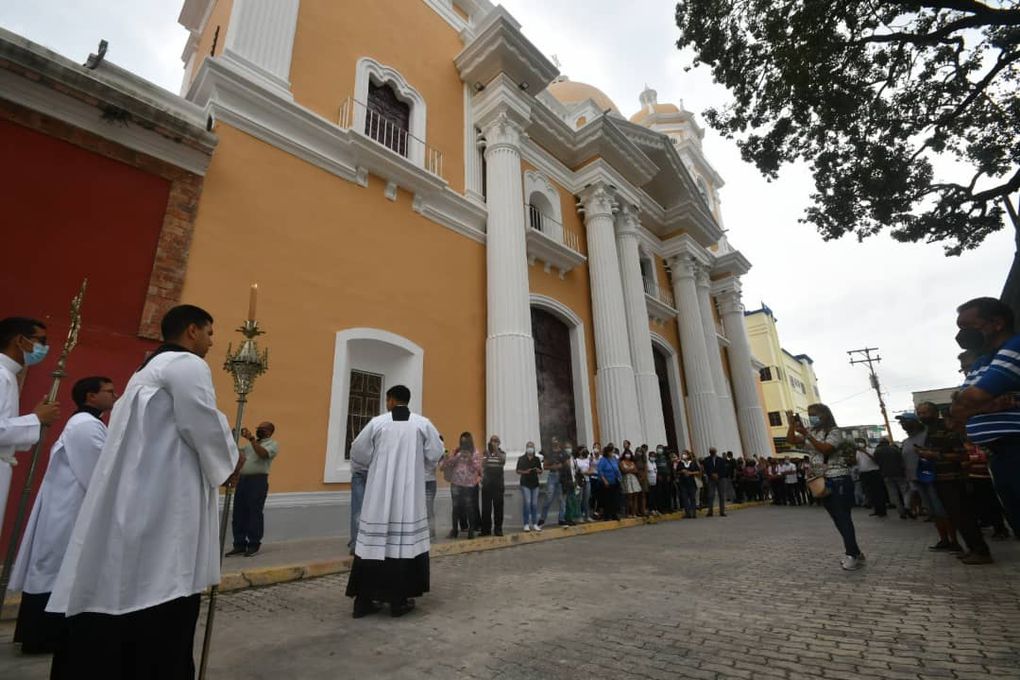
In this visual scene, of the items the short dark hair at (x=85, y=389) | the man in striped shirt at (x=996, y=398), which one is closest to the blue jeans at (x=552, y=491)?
the man in striped shirt at (x=996, y=398)

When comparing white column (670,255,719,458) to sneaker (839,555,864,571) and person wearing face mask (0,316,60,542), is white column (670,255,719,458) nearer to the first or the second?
sneaker (839,555,864,571)

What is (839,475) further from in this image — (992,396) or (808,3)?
(808,3)

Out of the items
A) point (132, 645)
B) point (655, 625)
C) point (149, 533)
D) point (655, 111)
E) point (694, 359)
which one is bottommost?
point (655, 625)

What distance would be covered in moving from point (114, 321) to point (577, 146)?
13.3m

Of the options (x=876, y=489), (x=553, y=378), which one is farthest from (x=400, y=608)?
(x=876, y=489)

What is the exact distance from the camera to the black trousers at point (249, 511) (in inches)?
227

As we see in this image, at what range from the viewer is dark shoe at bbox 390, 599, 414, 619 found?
3.35m

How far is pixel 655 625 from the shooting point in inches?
113

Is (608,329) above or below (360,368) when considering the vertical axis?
above

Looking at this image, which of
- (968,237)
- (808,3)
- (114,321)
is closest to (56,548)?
(114,321)

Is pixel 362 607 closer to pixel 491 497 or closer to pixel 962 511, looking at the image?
pixel 491 497

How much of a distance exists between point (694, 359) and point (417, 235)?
12313 millimetres

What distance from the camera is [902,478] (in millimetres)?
9547

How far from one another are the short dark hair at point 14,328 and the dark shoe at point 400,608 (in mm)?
2882
